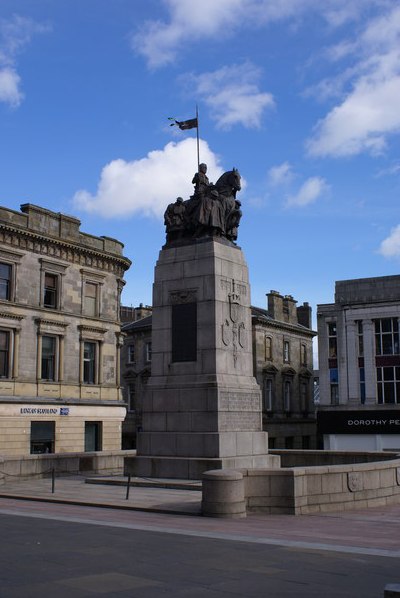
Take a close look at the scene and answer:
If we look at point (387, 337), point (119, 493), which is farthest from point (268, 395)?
point (119, 493)

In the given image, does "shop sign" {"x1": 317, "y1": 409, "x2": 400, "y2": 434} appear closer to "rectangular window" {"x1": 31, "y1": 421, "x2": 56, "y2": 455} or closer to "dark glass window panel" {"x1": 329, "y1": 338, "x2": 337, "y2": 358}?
"dark glass window panel" {"x1": 329, "y1": 338, "x2": 337, "y2": 358}

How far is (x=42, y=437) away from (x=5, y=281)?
32.1 feet

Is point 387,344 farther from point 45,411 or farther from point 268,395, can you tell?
point 45,411

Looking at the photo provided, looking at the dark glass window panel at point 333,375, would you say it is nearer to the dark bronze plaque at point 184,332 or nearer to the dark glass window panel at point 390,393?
the dark glass window panel at point 390,393

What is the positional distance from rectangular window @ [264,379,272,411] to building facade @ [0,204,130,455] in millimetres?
20119

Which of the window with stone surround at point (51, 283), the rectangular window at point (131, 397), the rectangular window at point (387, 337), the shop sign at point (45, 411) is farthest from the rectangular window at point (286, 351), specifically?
the window with stone surround at point (51, 283)

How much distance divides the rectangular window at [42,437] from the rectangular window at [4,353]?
377 cm

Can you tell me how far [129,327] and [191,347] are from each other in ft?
155

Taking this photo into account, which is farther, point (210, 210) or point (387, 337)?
point (387, 337)

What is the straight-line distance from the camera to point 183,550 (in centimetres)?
1194

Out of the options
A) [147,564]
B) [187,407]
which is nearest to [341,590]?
[147,564]

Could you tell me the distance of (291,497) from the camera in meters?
16.7

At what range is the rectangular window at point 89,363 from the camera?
1932 inches

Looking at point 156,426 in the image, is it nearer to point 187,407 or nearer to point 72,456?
point 187,407
